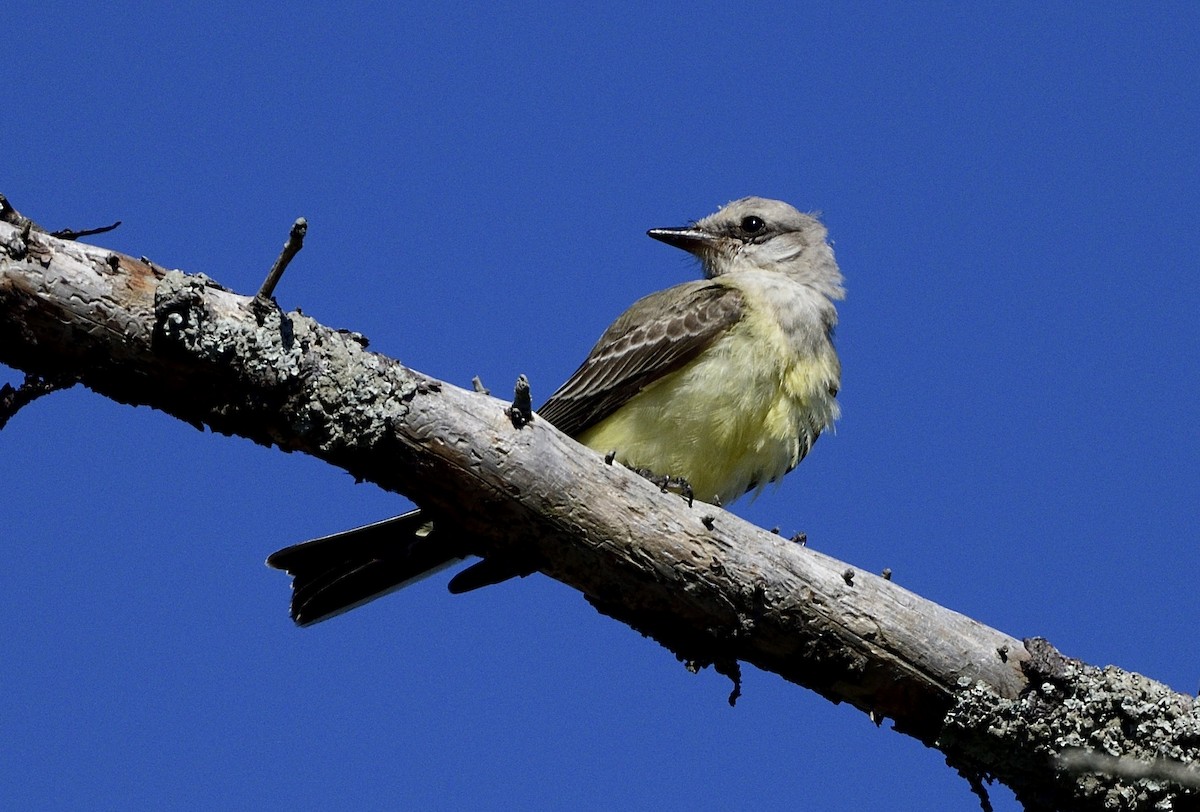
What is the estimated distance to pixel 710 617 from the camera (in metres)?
5.14

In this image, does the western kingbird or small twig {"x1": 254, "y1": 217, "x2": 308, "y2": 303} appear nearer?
small twig {"x1": 254, "y1": 217, "x2": 308, "y2": 303}

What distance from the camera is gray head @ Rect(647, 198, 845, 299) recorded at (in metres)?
8.61

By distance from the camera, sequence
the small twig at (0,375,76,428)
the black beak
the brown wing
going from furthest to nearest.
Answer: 1. the black beak
2. the brown wing
3. the small twig at (0,375,76,428)

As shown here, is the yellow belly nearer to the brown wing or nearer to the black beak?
the brown wing

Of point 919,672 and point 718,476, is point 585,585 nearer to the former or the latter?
point 919,672

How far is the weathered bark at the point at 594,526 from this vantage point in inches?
171

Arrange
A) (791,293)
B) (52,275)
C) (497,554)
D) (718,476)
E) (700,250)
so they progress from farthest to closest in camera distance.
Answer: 1. (700,250)
2. (791,293)
3. (718,476)
4. (497,554)
5. (52,275)

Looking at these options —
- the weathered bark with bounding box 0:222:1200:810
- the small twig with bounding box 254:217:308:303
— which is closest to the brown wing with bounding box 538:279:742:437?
the weathered bark with bounding box 0:222:1200:810

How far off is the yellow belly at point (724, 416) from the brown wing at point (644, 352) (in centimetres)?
6

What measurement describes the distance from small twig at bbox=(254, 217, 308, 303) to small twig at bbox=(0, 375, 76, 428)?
29.3 inches

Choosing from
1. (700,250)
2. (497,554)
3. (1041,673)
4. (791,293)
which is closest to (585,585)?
(497,554)

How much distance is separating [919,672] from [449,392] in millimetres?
2189

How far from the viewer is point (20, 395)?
416 cm

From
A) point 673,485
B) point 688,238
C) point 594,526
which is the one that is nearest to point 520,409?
point 594,526
